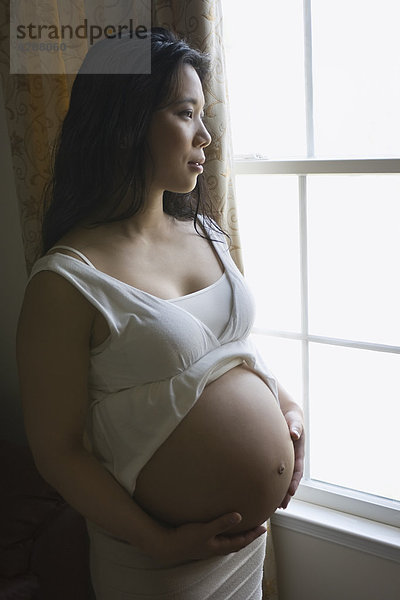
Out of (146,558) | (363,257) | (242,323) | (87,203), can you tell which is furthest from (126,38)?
(146,558)

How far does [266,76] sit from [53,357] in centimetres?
108

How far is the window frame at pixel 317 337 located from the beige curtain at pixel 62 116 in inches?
4.2

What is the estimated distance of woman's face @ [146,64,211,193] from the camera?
125cm

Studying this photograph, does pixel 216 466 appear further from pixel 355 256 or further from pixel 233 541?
pixel 355 256

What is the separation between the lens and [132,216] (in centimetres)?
132

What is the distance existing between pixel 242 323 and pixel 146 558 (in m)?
0.49

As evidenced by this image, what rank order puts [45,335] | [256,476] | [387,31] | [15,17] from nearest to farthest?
[45,335] < [256,476] < [387,31] < [15,17]

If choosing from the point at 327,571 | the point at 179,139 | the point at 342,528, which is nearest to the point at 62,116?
the point at 179,139

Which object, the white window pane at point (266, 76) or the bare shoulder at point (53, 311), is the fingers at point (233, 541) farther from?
the white window pane at point (266, 76)

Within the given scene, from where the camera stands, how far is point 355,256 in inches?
70.9

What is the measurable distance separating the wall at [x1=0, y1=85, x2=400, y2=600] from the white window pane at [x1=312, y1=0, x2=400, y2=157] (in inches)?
38.8

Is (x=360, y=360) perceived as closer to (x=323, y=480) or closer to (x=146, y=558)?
(x=323, y=480)

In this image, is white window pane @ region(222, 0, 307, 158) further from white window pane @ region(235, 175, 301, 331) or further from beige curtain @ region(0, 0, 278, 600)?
beige curtain @ region(0, 0, 278, 600)

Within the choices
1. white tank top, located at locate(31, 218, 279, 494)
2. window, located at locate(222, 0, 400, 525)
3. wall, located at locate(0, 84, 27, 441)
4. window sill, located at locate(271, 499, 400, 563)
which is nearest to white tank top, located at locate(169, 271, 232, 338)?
white tank top, located at locate(31, 218, 279, 494)
